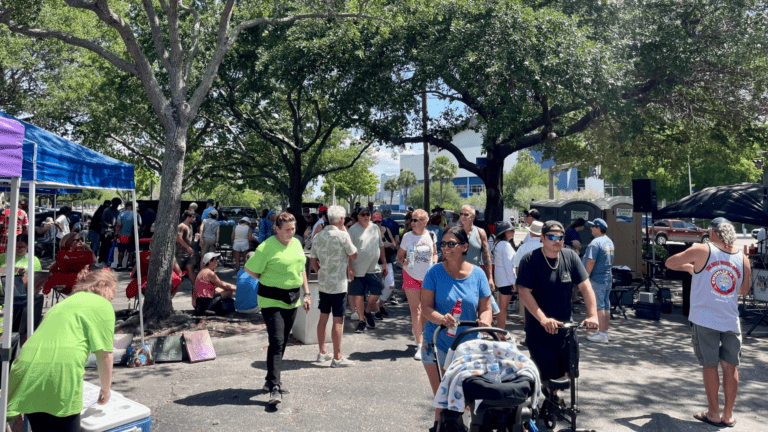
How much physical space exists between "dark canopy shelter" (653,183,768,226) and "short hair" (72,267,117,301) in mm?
11180

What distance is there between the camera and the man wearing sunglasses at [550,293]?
4.10m

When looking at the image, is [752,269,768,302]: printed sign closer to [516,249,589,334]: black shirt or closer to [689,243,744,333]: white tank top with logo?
[689,243,744,333]: white tank top with logo

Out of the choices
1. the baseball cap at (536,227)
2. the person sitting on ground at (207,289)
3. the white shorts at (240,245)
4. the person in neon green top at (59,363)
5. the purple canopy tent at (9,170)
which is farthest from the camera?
the white shorts at (240,245)

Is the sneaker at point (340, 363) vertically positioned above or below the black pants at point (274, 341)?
below

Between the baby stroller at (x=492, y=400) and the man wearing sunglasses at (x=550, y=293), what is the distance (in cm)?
107

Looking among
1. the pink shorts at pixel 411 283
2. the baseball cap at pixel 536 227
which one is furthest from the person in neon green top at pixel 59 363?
the baseball cap at pixel 536 227

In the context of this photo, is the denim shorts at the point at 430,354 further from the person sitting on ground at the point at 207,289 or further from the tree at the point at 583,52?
the tree at the point at 583,52

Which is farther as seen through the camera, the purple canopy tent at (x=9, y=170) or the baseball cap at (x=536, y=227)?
the baseball cap at (x=536, y=227)

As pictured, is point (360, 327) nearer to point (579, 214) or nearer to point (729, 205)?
point (729, 205)

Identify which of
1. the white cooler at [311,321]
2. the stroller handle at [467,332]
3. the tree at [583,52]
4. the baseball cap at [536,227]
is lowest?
the white cooler at [311,321]

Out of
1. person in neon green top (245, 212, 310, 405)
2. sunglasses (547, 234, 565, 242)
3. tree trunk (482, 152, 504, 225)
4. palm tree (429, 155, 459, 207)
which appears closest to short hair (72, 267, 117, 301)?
person in neon green top (245, 212, 310, 405)

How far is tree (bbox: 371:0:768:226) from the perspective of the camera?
1166 centimetres

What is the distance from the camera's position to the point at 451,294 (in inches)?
146

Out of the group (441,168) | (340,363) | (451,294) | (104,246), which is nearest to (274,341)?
(340,363)
